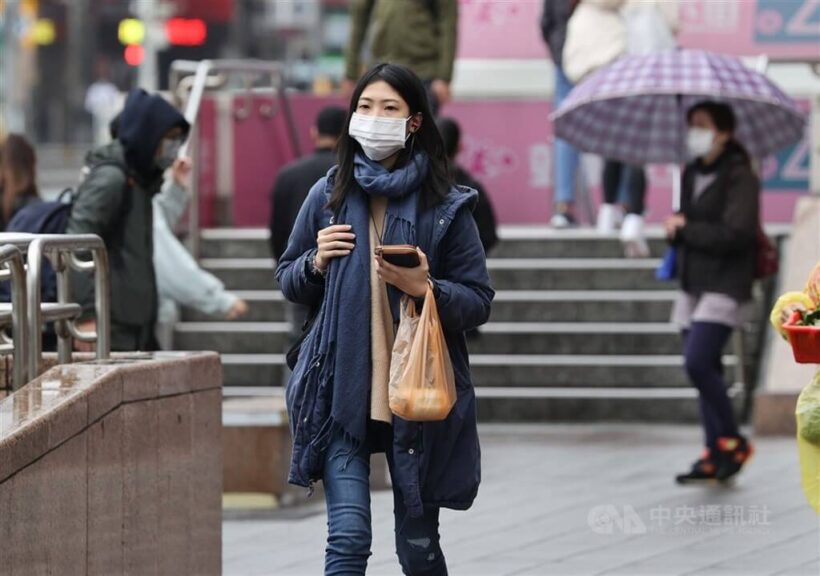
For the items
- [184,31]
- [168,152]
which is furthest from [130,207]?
[184,31]

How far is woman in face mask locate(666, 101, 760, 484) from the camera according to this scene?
31.7 ft

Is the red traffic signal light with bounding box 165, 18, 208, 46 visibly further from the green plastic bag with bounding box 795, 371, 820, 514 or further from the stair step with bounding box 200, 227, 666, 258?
the green plastic bag with bounding box 795, 371, 820, 514

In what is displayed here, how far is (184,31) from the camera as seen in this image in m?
48.9

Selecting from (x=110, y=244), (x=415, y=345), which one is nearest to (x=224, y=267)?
(x=110, y=244)

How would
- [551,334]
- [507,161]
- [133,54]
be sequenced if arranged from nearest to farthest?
[551,334] → [507,161] → [133,54]

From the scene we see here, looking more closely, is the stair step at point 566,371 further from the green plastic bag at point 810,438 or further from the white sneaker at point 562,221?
the green plastic bag at point 810,438

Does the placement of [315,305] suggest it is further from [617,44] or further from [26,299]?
[617,44]

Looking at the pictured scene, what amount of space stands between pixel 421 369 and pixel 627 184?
920 centimetres

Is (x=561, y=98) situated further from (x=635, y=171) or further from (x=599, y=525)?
(x=599, y=525)

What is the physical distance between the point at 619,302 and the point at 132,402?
727cm

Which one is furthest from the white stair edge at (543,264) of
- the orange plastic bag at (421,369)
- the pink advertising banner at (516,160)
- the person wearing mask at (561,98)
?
the orange plastic bag at (421,369)

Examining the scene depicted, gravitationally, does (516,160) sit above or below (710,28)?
below

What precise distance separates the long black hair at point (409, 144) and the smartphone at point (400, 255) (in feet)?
1.08

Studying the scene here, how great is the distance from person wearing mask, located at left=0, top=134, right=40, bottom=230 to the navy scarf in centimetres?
537
